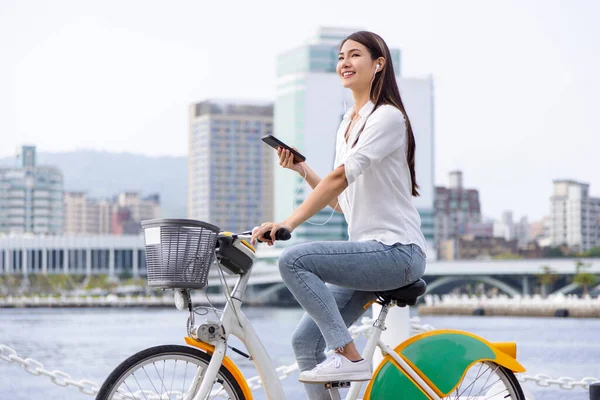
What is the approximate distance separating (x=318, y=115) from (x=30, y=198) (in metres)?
46.1

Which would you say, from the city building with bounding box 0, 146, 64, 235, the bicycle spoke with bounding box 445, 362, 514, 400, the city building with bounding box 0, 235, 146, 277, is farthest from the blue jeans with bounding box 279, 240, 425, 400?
the city building with bounding box 0, 146, 64, 235

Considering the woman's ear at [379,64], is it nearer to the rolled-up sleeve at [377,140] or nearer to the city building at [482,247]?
the rolled-up sleeve at [377,140]

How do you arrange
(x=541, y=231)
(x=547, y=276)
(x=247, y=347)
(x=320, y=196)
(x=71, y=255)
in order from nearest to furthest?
(x=320, y=196) → (x=247, y=347) → (x=547, y=276) → (x=71, y=255) → (x=541, y=231)

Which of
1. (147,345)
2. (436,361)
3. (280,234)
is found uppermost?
(280,234)

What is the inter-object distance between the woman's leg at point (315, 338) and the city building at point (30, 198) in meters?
123

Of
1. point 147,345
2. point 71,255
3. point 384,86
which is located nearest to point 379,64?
point 384,86

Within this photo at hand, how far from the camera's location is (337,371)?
2971 mm

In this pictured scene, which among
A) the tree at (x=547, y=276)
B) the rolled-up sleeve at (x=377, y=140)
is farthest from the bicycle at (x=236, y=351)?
the tree at (x=547, y=276)

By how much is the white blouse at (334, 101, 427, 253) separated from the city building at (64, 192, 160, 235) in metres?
147

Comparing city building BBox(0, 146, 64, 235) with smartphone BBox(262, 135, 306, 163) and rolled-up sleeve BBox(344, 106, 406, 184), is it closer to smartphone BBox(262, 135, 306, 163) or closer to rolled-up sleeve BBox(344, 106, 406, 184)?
smartphone BBox(262, 135, 306, 163)

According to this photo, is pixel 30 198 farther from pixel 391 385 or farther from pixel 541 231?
pixel 391 385

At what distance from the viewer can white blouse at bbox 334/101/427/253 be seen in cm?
298

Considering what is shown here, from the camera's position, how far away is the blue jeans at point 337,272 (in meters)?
2.93

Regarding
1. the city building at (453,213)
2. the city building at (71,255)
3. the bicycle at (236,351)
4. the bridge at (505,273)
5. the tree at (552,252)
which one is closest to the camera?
the bicycle at (236,351)
